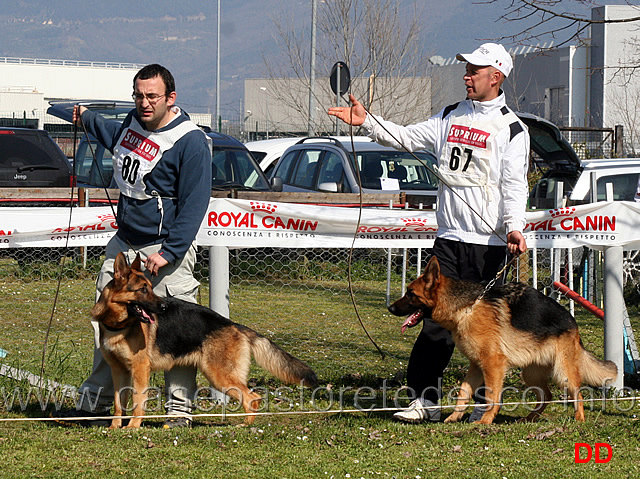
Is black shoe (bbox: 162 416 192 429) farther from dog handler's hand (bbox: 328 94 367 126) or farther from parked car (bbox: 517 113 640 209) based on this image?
parked car (bbox: 517 113 640 209)

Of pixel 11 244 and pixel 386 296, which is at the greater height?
pixel 11 244

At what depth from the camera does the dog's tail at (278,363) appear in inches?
213

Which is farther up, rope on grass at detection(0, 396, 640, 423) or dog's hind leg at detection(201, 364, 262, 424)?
dog's hind leg at detection(201, 364, 262, 424)

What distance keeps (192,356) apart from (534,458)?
210 cm

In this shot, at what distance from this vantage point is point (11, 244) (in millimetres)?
6176

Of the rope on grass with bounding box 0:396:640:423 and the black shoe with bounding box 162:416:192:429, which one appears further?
the black shoe with bounding box 162:416:192:429

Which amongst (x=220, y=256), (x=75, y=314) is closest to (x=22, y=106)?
(x=75, y=314)

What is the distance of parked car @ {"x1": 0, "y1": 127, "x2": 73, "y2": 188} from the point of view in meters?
12.6

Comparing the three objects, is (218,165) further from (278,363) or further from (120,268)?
(120,268)

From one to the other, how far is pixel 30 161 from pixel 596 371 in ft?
32.1

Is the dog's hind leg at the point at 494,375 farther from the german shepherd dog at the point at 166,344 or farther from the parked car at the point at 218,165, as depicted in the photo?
the parked car at the point at 218,165

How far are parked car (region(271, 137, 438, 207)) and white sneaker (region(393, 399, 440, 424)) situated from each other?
672 centimetres

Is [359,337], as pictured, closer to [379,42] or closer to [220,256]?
[220,256]

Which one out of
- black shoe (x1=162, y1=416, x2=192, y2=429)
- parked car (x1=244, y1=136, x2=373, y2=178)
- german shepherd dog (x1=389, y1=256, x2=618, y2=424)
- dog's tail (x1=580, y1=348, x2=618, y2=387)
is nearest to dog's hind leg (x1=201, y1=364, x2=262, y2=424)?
black shoe (x1=162, y1=416, x2=192, y2=429)
